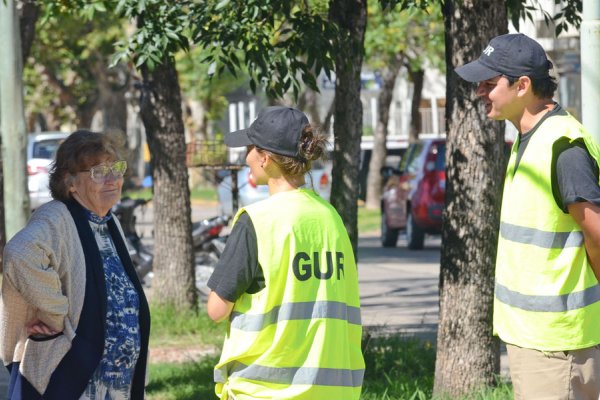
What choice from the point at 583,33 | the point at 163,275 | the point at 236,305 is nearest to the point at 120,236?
the point at 236,305

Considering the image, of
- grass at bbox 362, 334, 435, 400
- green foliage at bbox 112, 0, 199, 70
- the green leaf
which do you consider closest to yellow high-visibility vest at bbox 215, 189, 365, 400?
grass at bbox 362, 334, 435, 400

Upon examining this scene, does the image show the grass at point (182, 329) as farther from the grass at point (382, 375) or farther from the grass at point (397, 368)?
the grass at point (397, 368)

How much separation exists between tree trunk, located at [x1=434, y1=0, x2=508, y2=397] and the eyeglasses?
8.36 feet

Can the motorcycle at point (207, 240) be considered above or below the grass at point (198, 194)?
above

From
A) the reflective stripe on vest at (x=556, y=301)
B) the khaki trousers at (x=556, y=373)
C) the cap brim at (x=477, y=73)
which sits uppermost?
the cap brim at (x=477, y=73)

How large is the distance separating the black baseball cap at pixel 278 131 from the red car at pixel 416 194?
48.5 feet

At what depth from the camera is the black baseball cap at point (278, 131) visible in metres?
4.07

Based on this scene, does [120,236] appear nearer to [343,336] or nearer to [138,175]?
[343,336]

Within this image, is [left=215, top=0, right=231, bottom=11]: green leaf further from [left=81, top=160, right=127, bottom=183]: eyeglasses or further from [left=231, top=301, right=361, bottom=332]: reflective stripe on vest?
[left=231, top=301, right=361, bottom=332]: reflective stripe on vest

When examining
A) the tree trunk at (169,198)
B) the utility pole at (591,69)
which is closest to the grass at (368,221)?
the tree trunk at (169,198)

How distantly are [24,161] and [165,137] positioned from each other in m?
1.74

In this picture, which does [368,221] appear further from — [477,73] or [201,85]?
[477,73]

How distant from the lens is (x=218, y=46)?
7633 mm

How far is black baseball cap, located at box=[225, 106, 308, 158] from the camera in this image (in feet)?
13.3
